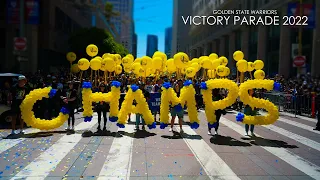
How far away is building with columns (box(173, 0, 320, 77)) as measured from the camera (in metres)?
29.2

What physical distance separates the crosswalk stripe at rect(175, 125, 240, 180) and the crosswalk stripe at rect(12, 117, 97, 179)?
325 centimetres

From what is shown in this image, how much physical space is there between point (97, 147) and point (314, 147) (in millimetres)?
6297

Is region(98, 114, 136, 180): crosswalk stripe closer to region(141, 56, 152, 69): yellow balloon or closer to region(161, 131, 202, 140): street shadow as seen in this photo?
region(161, 131, 202, 140): street shadow

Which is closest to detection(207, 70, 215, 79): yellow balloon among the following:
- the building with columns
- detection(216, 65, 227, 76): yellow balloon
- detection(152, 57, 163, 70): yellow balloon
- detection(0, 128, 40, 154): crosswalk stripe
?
detection(216, 65, 227, 76): yellow balloon

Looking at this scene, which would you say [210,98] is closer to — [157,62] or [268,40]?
[157,62]

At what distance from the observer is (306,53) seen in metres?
30.5

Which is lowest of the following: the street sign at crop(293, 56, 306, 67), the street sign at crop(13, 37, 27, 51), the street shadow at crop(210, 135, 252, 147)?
the street shadow at crop(210, 135, 252, 147)

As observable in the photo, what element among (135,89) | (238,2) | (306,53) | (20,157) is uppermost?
(238,2)

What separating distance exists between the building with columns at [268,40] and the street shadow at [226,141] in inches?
497

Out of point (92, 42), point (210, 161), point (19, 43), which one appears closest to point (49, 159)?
point (210, 161)

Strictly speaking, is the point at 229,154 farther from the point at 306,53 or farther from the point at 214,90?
the point at 306,53

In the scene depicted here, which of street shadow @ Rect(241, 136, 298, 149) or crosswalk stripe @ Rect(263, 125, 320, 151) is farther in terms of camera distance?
crosswalk stripe @ Rect(263, 125, 320, 151)

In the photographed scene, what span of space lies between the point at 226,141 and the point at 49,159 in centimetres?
531

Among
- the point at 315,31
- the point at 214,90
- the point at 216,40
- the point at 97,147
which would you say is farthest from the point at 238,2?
the point at 97,147
